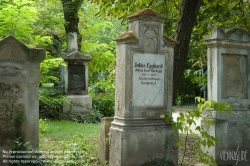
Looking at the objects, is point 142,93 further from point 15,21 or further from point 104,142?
point 15,21

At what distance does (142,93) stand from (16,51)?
2.35 m

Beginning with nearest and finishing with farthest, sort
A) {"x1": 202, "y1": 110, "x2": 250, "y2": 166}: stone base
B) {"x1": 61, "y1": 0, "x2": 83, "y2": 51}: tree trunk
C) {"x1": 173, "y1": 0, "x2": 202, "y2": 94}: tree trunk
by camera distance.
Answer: {"x1": 202, "y1": 110, "x2": 250, "y2": 166}: stone base
{"x1": 173, "y1": 0, "x2": 202, "y2": 94}: tree trunk
{"x1": 61, "y1": 0, "x2": 83, "y2": 51}: tree trunk

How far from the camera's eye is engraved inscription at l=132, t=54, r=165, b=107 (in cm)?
621

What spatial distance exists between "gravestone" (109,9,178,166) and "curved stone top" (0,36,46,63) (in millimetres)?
1549

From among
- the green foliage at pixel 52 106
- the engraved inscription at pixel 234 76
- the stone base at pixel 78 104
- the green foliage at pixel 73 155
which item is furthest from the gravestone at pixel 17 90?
the stone base at pixel 78 104

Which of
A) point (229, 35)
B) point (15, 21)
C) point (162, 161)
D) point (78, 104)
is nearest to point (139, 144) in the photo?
point (162, 161)

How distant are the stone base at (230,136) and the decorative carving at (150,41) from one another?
1.83m

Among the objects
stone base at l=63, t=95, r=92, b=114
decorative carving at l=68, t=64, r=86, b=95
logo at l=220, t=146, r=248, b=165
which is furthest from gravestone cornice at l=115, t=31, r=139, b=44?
decorative carving at l=68, t=64, r=86, b=95

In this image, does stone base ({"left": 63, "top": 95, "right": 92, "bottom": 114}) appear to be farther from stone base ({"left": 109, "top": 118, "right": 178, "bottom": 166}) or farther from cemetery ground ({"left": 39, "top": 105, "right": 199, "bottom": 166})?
stone base ({"left": 109, "top": 118, "right": 178, "bottom": 166})

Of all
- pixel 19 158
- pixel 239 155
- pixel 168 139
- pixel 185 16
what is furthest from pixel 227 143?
pixel 19 158

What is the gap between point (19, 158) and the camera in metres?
5.41

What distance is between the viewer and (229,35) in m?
6.94

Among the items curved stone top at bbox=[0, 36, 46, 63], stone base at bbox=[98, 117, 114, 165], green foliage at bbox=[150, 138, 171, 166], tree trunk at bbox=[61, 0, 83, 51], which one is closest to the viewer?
curved stone top at bbox=[0, 36, 46, 63]

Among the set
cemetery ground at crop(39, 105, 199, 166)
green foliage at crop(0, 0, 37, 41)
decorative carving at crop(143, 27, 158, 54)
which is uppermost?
green foliage at crop(0, 0, 37, 41)
